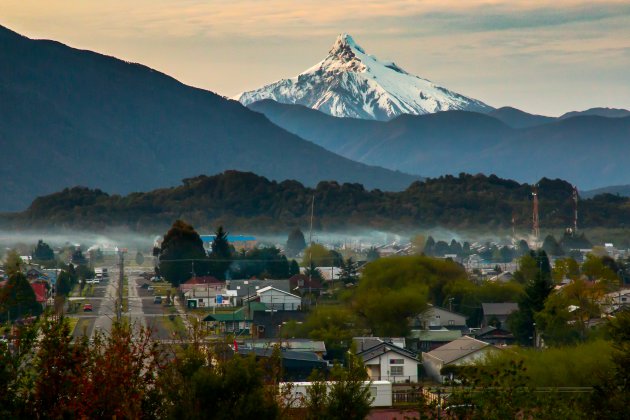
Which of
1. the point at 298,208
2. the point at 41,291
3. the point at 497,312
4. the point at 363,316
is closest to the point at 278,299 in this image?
the point at 41,291

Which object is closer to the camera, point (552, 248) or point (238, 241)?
point (552, 248)

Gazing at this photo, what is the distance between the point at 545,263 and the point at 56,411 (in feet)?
154

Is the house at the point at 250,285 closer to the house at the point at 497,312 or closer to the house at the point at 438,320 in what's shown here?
the house at the point at 497,312

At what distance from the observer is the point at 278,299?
5197 cm

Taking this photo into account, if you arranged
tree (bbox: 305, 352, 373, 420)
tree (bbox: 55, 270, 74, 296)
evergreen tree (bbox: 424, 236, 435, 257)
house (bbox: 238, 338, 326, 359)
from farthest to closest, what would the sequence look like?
evergreen tree (bbox: 424, 236, 435, 257) < tree (bbox: 55, 270, 74, 296) < house (bbox: 238, 338, 326, 359) < tree (bbox: 305, 352, 373, 420)

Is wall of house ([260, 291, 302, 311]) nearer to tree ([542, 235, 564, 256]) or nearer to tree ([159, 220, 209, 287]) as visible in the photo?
tree ([159, 220, 209, 287])

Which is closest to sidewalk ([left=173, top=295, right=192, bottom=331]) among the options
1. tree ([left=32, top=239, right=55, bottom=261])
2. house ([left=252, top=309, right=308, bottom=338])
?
house ([left=252, top=309, right=308, bottom=338])

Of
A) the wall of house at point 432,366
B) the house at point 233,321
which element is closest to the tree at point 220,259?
the house at point 233,321

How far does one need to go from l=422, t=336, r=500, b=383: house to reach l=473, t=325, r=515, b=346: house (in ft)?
8.53

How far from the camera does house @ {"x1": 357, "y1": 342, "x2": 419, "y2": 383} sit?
33.8 meters

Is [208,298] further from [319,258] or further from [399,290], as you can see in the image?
[319,258]

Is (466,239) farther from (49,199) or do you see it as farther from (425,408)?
(425,408)

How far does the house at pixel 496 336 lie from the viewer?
40150 millimetres

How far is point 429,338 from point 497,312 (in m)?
6.73
